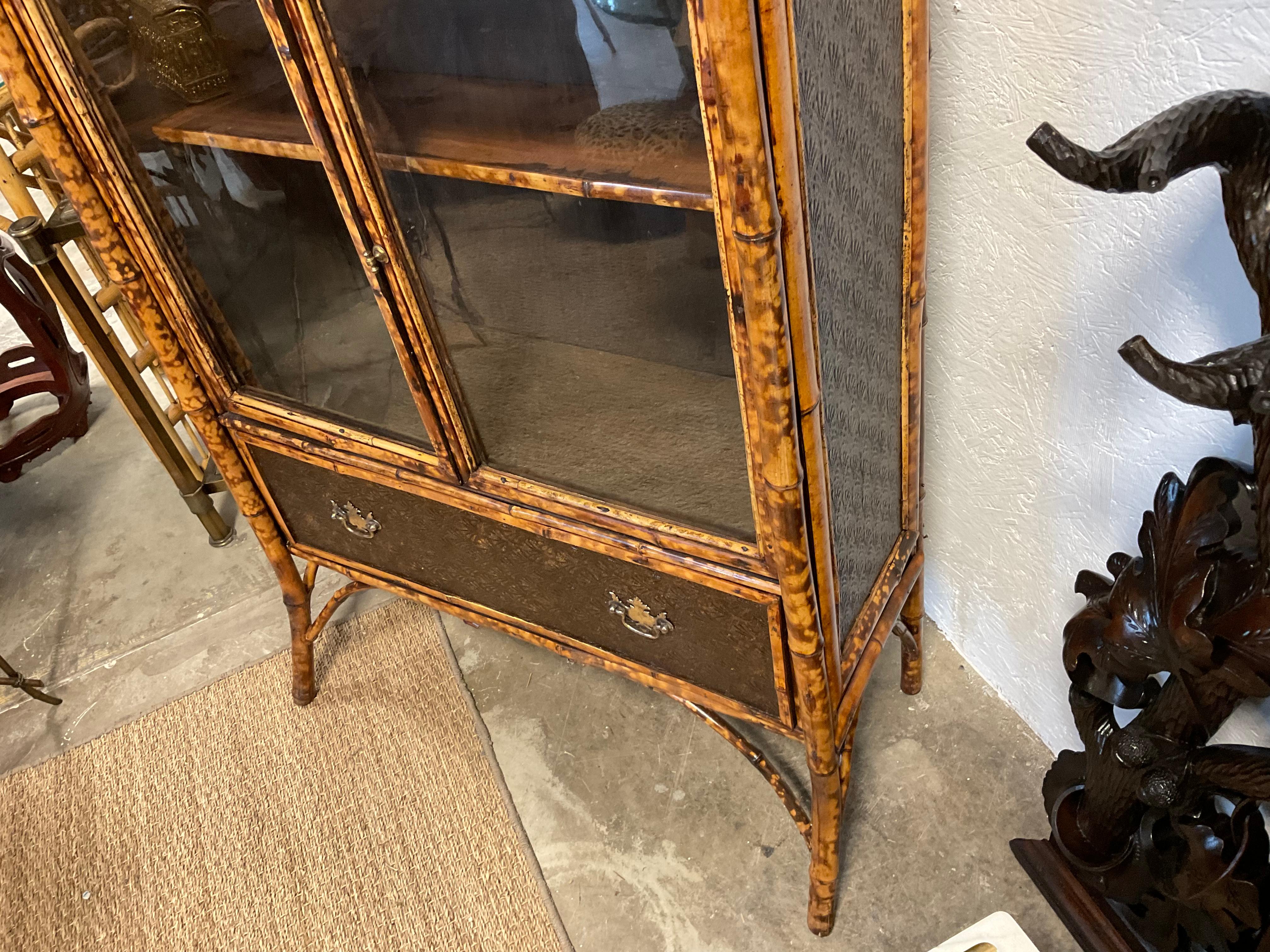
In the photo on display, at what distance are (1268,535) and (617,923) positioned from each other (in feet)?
2.98

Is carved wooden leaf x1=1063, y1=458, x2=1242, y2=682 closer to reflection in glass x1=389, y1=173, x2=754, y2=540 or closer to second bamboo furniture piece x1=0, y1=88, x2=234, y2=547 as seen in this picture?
reflection in glass x1=389, y1=173, x2=754, y2=540

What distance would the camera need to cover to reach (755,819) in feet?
4.25

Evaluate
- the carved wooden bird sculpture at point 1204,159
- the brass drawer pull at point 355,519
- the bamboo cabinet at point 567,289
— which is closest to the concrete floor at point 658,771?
the bamboo cabinet at point 567,289

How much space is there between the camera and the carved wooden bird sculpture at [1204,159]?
566 millimetres

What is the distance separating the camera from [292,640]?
1.45m

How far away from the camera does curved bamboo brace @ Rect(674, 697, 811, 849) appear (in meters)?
1.13

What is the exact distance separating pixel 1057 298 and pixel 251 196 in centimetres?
86

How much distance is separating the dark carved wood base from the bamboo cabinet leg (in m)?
0.26

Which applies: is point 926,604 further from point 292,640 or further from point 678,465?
point 292,640

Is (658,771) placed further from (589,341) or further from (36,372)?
(36,372)

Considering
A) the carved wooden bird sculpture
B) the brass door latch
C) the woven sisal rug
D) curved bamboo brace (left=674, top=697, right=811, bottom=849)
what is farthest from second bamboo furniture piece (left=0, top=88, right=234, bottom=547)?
the carved wooden bird sculpture

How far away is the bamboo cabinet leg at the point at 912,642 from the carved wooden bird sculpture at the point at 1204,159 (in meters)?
0.68

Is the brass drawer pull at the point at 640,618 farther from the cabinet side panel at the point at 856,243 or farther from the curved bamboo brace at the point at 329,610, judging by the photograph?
the curved bamboo brace at the point at 329,610

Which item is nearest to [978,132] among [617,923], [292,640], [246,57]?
[246,57]
